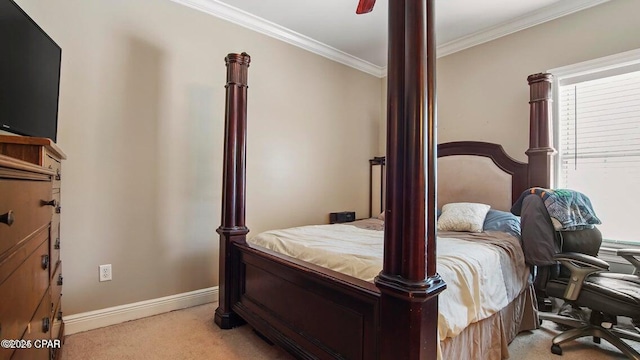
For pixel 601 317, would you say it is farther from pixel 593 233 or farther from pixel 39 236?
pixel 39 236

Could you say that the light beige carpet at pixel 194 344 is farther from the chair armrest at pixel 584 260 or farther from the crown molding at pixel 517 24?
the crown molding at pixel 517 24

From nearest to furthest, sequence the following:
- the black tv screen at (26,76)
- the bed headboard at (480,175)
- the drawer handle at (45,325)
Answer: the drawer handle at (45,325) < the black tv screen at (26,76) < the bed headboard at (480,175)

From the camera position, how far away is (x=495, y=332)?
1.77 meters

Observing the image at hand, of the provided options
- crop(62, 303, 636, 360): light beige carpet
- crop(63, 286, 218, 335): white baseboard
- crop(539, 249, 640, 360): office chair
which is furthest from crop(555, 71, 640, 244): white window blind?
crop(63, 286, 218, 335): white baseboard

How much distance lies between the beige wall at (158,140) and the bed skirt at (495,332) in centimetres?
212

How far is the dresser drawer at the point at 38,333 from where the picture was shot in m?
0.97

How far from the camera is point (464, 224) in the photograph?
8.40 ft

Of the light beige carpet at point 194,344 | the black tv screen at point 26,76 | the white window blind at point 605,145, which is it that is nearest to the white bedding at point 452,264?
the light beige carpet at point 194,344

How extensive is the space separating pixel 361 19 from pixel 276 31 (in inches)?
34.5

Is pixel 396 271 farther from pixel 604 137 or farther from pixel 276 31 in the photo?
pixel 276 31

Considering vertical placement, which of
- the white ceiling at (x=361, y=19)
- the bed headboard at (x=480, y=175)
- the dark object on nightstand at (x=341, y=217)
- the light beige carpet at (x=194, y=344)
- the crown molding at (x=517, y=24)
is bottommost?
the light beige carpet at (x=194, y=344)

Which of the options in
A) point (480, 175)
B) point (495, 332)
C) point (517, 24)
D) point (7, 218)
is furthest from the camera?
point (480, 175)

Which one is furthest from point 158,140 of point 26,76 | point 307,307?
point 307,307

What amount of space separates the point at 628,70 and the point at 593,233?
55.9 inches
